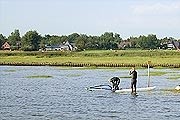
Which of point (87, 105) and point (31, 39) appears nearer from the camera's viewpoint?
point (87, 105)

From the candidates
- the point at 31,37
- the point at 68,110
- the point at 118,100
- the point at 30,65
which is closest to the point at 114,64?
the point at 30,65

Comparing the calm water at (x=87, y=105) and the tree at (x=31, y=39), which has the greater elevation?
the tree at (x=31, y=39)

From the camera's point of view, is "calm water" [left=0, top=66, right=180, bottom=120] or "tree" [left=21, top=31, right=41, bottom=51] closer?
"calm water" [left=0, top=66, right=180, bottom=120]

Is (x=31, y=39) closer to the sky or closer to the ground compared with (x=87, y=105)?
closer to the sky

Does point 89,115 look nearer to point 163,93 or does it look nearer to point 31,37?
point 163,93

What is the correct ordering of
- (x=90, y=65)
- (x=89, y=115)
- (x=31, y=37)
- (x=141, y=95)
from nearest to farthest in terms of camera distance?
(x=89, y=115), (x=141, y=95), (x=90, y=65), (x=31, y=37)

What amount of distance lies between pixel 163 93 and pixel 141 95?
2556mm

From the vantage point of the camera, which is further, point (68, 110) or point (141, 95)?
point (141, 95)

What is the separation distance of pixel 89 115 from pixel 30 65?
76072 mm

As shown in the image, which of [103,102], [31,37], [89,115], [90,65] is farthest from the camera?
[31,37]

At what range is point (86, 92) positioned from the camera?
42250 millimetres

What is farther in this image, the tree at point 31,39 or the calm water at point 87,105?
the tree at point 31,39

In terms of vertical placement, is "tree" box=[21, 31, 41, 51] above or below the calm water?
above

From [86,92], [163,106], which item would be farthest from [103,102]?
[86,92]
